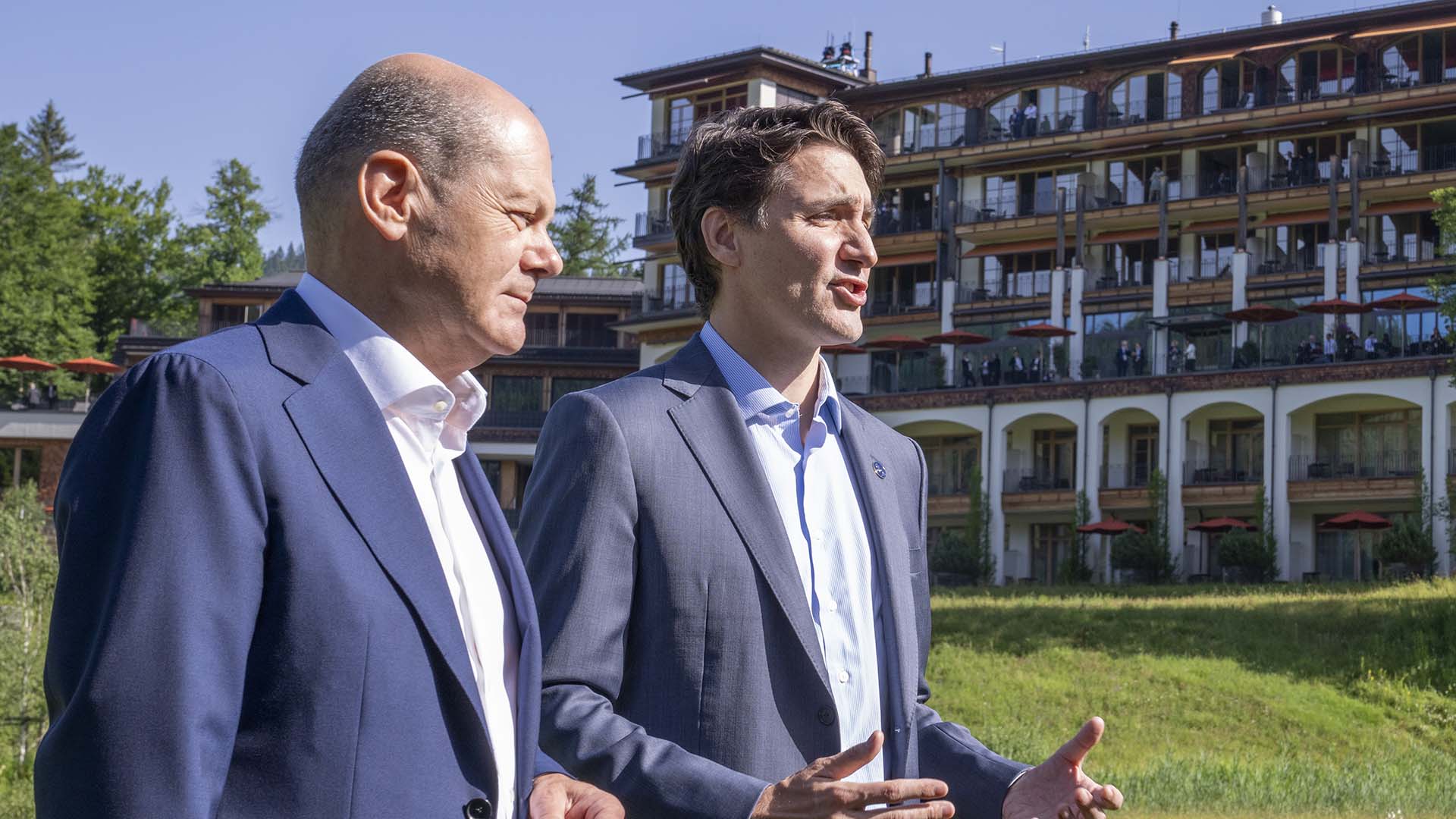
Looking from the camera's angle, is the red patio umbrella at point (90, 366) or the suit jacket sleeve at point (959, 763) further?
the red patio umbrella at point (90, 366)

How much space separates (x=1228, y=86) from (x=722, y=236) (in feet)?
183

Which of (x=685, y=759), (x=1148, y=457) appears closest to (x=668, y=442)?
(x=685, y=759)

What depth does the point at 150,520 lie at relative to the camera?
2463mm

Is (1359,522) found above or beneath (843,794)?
beneath

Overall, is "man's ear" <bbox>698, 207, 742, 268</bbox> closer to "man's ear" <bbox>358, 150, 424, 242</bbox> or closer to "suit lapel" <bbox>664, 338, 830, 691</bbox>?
"suit lapel" <bbox>664, 338, 830, 691</bbox>

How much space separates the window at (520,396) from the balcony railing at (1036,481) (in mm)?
20218

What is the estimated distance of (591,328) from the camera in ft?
234

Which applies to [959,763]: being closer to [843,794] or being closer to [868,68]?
[843,794]

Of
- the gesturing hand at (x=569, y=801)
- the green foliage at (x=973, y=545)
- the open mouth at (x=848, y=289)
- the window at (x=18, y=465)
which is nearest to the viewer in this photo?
the gesturing hand at (x=569, y=801)

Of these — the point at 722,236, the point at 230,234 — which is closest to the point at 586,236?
the point at 230,234

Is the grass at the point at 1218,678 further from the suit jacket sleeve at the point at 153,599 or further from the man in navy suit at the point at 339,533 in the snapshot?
the suit jacket sleeve at the point at 153,599

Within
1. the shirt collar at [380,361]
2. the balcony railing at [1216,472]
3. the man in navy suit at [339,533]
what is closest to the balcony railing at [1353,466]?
the balcony railing at [1216,472]

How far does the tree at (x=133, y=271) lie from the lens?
7588 cm

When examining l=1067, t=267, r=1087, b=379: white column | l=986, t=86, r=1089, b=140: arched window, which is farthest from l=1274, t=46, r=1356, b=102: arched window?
l=1067, t=267, r=1087, b=379: white column
